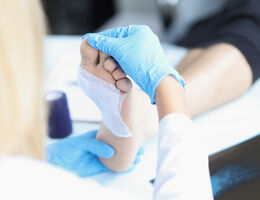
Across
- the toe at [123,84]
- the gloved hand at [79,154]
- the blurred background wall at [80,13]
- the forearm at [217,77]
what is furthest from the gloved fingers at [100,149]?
the blurred background wall at [80,13]

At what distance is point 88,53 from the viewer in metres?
0.73

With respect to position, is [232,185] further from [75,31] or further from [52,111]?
[75,31]

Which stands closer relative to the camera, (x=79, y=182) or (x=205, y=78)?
(x=79, y=182)

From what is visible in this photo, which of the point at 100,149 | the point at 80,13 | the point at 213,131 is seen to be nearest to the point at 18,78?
the point at 100,149

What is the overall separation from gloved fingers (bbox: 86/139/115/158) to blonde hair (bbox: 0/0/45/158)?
30 centimetres

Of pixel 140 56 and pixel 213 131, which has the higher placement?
pixel 140 56

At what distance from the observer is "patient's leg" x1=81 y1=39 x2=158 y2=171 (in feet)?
2.37

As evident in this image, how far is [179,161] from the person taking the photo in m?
0.54

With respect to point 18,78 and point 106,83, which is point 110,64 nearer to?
point 106,83

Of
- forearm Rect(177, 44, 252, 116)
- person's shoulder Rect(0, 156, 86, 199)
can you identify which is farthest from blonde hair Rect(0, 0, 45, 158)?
forearm Rect(177, 44, 252, 116)

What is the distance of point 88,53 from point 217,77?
16.6 inches

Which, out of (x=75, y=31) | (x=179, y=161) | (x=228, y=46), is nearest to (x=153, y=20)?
(x=75, y=31)

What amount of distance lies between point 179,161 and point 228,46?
578 mm

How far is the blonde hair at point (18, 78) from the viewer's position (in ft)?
1.45
